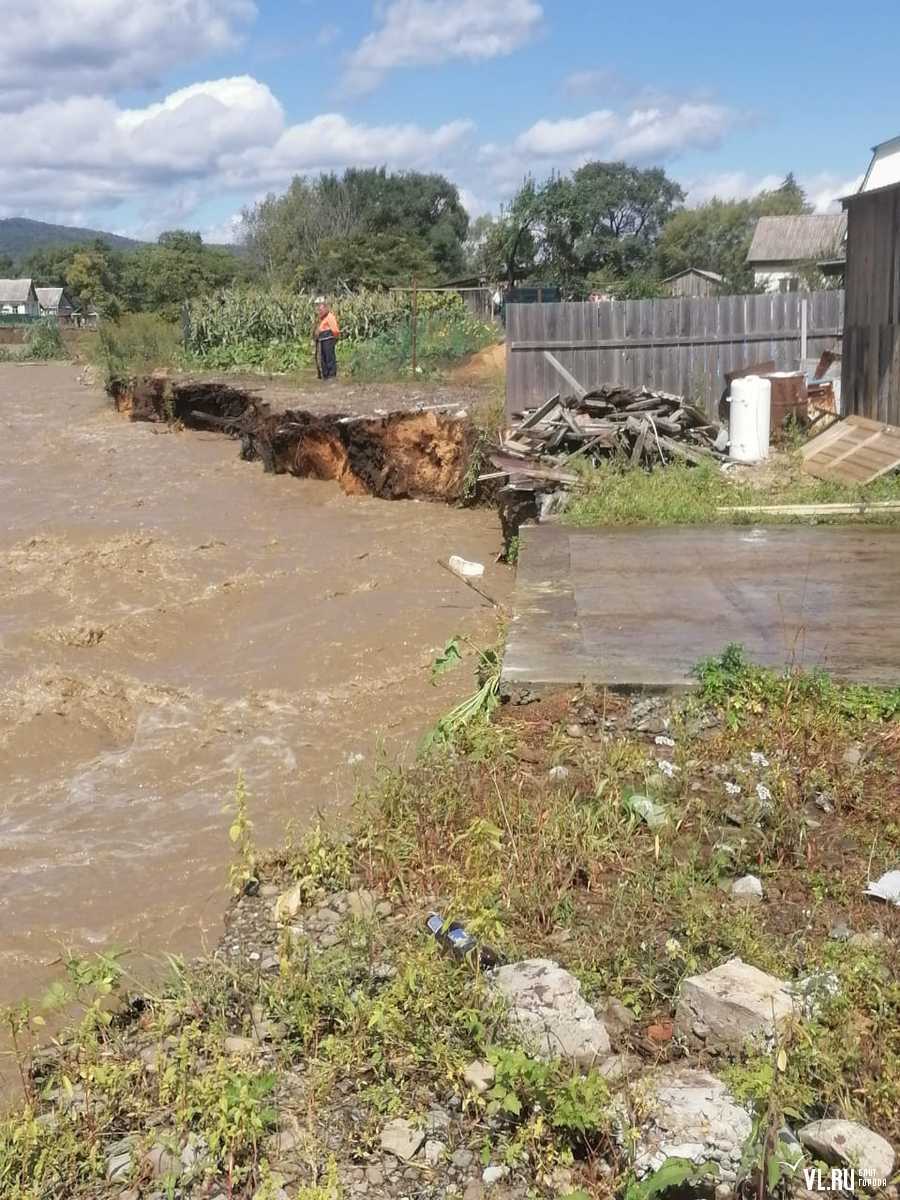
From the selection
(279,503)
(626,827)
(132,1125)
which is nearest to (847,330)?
(279,503)

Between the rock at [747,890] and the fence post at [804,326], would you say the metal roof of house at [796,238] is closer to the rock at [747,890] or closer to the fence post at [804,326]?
the fence post at [804,326]

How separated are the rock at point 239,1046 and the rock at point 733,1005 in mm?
1314

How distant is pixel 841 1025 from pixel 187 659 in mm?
7090

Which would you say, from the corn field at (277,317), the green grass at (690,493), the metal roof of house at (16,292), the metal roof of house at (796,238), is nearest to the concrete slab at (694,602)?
the green grass at (690,493)

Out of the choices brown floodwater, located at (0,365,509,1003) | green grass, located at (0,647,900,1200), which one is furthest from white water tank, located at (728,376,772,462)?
green grass, located at (0,647,900,1200)

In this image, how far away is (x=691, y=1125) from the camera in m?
2.98

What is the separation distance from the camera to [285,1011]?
3717mm

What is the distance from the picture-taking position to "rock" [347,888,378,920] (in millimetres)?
4262

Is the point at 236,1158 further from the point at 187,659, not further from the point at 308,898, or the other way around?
the point at 187,659

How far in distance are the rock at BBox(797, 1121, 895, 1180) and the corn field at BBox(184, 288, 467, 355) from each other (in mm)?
23104

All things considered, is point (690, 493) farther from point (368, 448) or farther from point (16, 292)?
point (16, 292)

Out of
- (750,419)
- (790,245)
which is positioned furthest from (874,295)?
(790,245)

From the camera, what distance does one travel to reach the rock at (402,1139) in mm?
3086

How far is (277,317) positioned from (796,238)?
110 feet
